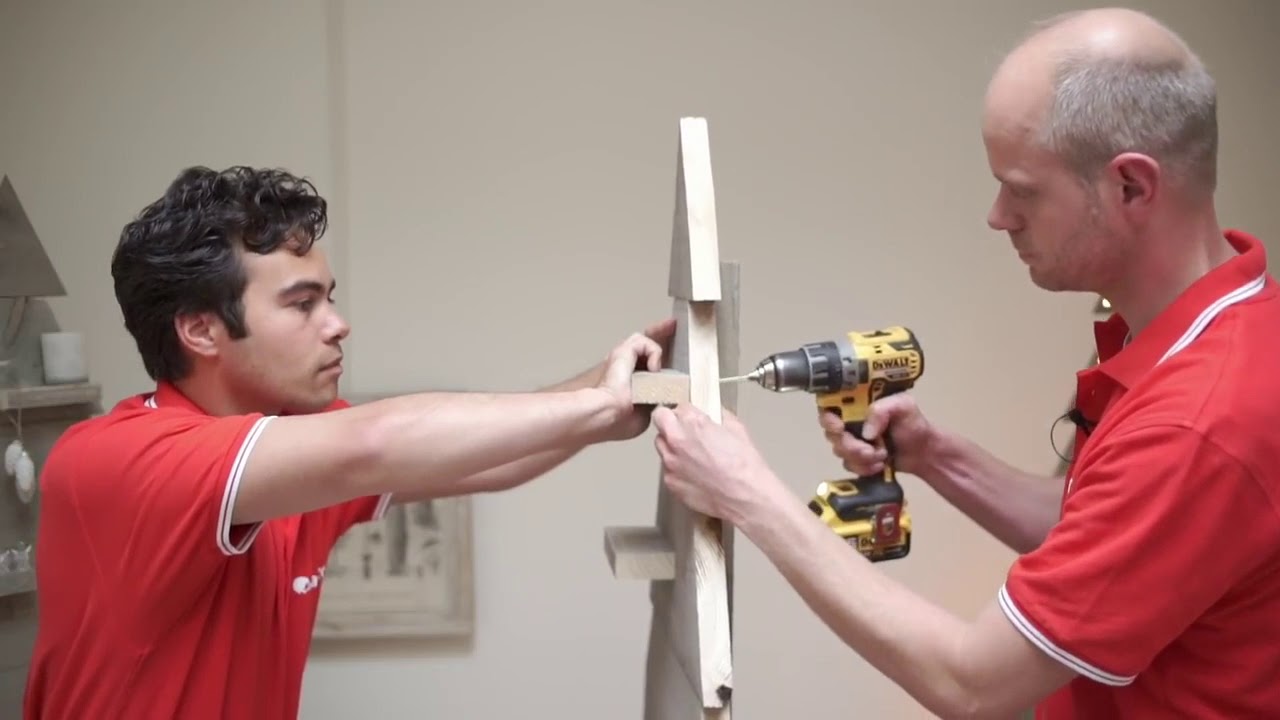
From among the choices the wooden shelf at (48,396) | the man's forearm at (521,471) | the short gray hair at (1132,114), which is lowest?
the man's forearm at (521,471)

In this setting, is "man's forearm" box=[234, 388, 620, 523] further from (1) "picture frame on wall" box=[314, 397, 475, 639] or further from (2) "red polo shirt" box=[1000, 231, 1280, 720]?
(1) "picture frame on wall" box=[314, 397, 475, 639]

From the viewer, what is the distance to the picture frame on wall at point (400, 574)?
2518mm

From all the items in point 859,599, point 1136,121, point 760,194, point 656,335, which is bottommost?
point 859,599

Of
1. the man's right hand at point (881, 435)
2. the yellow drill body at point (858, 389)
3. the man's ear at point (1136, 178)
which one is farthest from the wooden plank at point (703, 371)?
the man's ear at point (1136, 178)

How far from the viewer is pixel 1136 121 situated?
3.84 feet

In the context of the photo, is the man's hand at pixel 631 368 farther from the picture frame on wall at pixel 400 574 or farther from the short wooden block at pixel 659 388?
the picture frame on wall at pixel 400 574

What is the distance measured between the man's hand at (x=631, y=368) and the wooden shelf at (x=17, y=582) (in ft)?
5.21

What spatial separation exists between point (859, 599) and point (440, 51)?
1.82m

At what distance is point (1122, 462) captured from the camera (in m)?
1.11

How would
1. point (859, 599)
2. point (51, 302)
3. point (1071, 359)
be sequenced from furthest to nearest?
point (1071, 359), point (51, 302), point (859, 599)

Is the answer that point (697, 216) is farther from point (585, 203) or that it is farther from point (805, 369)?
point (585, 203)

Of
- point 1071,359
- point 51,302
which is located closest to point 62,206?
point 51,302

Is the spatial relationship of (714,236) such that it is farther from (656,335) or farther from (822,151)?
(822,151)

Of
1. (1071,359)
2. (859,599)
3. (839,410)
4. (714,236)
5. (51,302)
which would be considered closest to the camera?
(859,599)
